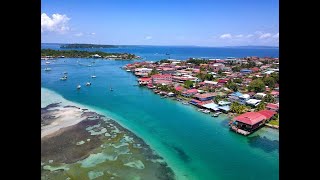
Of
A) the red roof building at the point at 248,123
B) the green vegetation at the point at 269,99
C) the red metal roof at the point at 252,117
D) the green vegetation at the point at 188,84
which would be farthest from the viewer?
the green vegetation at the point at 188,84

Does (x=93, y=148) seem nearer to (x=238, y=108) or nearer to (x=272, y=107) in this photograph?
(x=238, y=108)

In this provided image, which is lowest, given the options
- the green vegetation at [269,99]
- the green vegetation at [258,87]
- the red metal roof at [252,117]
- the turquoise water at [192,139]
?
the turquoise water at [192,139]

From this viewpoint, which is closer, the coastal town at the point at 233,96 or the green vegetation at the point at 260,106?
the coastal town at the point at 233,96

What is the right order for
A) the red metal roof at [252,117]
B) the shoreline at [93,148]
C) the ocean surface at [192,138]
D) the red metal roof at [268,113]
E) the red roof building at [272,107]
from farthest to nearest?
the red roof building at [272,107], the red metal roof at [268,113], the red metal roof at [252,117], the ocean surface at [192,138], the shoreline at [93,148]

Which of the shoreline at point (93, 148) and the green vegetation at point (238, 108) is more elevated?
the green vegetation at point (238, 108)

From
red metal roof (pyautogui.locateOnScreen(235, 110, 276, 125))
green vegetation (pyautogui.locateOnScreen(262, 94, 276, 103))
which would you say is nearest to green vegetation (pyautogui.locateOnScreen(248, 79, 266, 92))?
green vegetation (pyautogui.locateOnScreen(262, 94, 276, 103))

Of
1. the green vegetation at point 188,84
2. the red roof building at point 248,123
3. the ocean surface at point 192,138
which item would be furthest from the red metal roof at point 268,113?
the green vegetation at point 188,84

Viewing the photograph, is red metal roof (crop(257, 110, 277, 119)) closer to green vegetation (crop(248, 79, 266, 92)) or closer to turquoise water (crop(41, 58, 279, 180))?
turquoise water (crop(41, 58, 279, 180))

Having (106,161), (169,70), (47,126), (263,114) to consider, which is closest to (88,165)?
(106,161)

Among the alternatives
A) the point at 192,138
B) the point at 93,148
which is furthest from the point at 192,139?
the point at 93,148

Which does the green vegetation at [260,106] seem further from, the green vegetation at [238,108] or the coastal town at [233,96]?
the green vegetation at [238,108]
